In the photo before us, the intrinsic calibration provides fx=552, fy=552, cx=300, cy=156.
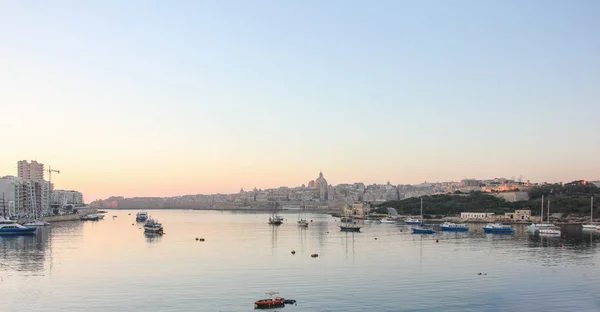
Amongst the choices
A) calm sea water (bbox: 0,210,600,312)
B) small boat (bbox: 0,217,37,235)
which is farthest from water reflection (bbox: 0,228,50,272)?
small boat (bbox: 0,217,37,235)

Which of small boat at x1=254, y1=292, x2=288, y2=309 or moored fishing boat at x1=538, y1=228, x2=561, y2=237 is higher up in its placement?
small boat at x1=254, y1=292, x2=288, y2=309

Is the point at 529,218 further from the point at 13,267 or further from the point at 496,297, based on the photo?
the point at 13,267

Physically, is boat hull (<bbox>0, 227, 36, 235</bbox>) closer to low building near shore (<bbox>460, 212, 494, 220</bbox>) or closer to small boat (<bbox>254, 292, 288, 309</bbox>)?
small boat (<bbox>254, 292, 288, 309</bbox>)

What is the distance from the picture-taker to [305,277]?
4281 centimetres

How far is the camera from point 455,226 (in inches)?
4031

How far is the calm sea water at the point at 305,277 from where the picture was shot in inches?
1318

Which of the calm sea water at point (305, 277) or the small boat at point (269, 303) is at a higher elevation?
the small boat at point (269, 303)

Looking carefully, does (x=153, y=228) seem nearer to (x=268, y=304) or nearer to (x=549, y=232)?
Answer: (x=549, y=232)

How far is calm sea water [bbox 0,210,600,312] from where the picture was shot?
3347 centimetres

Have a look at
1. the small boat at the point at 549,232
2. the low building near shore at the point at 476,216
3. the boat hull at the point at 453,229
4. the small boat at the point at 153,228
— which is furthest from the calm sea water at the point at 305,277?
the low building near shore at the point at 476,216

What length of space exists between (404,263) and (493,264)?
8.07 meters

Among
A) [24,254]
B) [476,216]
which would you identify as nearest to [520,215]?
[476,216]

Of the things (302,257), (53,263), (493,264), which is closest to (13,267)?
(53,263)

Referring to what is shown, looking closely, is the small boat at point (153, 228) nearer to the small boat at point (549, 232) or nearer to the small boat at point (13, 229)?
the small boat at point (13, 229)
